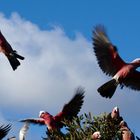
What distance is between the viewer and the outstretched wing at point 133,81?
1773 centimetres

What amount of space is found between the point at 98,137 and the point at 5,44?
4.30 m

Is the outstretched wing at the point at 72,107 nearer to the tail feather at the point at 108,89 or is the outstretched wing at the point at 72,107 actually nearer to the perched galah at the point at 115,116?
the tail feather at the point at 108,89

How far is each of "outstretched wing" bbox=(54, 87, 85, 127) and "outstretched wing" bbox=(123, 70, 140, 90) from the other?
1.31m

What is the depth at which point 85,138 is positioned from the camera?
12992 millimetres

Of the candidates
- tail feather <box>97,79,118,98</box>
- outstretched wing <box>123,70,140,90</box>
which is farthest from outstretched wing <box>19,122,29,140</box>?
outstretched wing <box>123,70,140,90</box>

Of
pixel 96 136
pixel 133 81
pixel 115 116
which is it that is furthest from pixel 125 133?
pixel 133 81

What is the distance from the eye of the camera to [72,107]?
1675 centimetres

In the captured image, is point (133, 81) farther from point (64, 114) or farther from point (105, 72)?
point (64, 114)

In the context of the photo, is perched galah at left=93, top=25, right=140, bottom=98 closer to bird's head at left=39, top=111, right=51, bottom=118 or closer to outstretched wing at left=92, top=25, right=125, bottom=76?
outstretched wing at left=92, top=25, right=125, bottom=76

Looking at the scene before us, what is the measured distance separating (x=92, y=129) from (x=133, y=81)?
470 centimetres

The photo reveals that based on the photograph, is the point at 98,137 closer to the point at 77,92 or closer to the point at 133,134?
the point at 133,134

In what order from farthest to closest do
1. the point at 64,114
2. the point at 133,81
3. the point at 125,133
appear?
the point at 133,81 < the point at 64,114 < the point at 125,133

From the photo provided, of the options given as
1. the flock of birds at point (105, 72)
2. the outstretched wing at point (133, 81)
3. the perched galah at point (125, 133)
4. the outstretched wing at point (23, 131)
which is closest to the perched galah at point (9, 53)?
the flock of birds at point (105, 72)

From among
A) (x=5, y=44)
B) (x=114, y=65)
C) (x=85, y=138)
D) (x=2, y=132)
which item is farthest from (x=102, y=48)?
(x=85, y=138)
